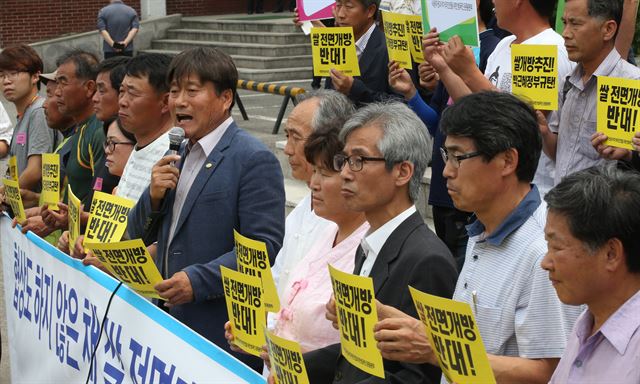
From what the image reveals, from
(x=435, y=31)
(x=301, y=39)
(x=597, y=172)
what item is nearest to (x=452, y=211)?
(x=435, y=31)

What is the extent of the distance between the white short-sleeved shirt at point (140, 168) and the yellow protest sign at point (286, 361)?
1.91m

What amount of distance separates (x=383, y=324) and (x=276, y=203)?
1805 mm

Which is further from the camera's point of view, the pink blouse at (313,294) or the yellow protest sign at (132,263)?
the yellow protest sign at (132,263)

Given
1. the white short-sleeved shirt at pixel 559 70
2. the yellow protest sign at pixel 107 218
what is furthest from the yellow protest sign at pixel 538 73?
the yellow protest sign at pixel 107 218

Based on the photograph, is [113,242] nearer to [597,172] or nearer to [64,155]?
[64,155]

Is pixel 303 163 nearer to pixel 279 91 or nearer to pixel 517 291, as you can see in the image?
pixel 517 291

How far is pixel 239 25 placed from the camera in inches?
954

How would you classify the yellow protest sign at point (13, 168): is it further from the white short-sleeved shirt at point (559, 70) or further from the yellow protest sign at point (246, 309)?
the yellow protest sign at point (246, 309)

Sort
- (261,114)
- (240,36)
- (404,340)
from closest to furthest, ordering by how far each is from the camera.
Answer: (404,340)
(261,114)
(240,36)

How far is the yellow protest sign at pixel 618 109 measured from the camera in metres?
4.54

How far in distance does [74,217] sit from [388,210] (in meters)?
2.21

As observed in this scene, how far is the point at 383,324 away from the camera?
3221mm

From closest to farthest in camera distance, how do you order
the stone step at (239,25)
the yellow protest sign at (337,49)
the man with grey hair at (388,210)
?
the man with grey hair at (388,210), the yellow protest sign at (337,49), the stone step at (239,25)

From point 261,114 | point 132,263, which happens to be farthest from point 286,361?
point 261,114
